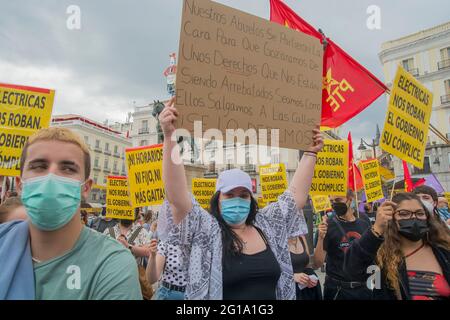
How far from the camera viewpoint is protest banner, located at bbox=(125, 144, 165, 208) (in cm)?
568

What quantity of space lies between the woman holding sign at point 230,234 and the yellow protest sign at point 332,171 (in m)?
2.36

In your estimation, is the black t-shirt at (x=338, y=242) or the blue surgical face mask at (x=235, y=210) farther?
the black t-shirt at (x=338, y=242)

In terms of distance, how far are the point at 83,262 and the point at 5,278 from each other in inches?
10.9

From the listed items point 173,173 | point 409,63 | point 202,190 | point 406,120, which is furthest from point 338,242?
point 409,63

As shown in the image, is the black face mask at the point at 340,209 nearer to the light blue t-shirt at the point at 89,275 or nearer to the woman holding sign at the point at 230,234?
the woman holding sign at the point at 230,234

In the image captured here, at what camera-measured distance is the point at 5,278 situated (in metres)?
1.27

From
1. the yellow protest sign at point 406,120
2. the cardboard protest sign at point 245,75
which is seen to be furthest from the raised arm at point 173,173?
the yellow protest sign at point 406,120

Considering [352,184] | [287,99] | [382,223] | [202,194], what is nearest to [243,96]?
[287,99]

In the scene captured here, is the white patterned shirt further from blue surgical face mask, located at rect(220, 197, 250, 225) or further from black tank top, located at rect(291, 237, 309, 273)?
black tank top, located at rect(291, 237, 309, 273)

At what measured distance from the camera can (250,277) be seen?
6.84ft

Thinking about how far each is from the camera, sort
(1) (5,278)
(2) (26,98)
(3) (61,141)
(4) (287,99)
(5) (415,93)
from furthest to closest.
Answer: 1. (2) (26,98)
2. (5) (415,93)
3. (4) (287,99)
4. (3) (61,141)
5. (1) (5,278)

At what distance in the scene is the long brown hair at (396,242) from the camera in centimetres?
246

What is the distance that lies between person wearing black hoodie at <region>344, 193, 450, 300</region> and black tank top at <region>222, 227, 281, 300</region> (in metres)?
0.81

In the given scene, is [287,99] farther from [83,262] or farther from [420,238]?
[83,262]
